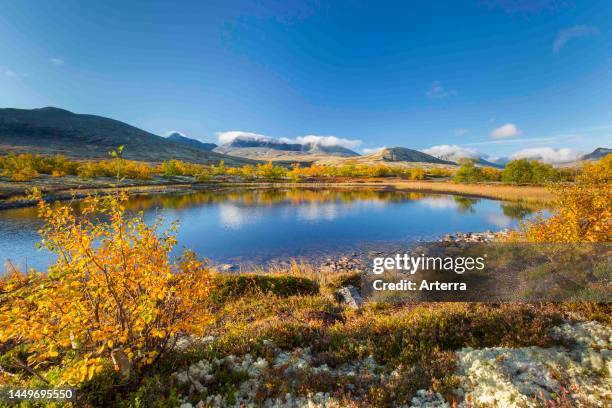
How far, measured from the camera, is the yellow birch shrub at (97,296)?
507 cm

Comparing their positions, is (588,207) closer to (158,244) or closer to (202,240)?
(158,244)

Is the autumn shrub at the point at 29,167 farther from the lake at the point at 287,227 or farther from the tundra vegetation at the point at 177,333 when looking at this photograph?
the tundra vegetation at the point at 177,333

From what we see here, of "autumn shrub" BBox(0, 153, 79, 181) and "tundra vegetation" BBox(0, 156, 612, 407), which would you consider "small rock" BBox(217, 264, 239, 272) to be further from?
"autumn shrub" BBox(0, 153, 79, 181)

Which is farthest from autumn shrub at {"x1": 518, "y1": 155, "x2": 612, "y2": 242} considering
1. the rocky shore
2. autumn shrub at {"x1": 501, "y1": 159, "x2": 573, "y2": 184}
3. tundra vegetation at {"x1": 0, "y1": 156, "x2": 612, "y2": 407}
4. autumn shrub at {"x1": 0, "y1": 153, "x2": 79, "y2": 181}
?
autumn shrub at {"x1": 0, "y1": 153, "x2": 79, "y2": 181}

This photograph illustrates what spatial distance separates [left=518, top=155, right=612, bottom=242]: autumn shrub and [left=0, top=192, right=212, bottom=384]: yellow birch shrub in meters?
13.7

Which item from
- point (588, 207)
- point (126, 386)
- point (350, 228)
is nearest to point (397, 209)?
point (350, 228)

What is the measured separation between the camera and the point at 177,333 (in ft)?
22.2

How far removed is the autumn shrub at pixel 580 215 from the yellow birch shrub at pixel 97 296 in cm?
1366

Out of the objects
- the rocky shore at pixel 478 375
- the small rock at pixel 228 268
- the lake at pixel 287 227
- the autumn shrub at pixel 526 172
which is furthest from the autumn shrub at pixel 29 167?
the autumn shrub at pixel 526 172

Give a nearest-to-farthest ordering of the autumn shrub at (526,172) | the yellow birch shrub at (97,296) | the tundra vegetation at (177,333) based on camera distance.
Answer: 1. the yellow birch shrub at (97,296)
2. the tundra vegetation at (177,333)
3. the autumn shrub at (526,172)

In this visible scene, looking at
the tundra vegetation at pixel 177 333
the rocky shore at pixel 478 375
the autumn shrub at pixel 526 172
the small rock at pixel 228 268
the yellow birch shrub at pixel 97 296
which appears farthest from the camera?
the autumn shrub at pixel 526 172

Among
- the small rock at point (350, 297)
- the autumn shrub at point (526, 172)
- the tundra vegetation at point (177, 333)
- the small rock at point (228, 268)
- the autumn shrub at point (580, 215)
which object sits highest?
the autumn shrub at point (526, 172)

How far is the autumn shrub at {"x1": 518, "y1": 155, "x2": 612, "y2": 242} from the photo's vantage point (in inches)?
410

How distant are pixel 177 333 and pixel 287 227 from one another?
3795cm
